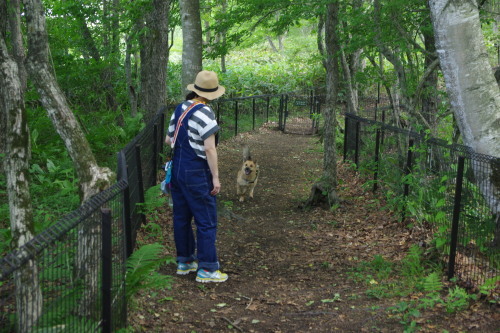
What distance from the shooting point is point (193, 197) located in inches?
216

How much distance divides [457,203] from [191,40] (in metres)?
5.80

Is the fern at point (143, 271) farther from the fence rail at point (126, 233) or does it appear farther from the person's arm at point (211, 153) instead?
the person's arm at point (211, 153)

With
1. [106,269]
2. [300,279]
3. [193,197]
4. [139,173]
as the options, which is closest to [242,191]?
[139,173]

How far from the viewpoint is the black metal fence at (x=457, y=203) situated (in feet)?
16.8

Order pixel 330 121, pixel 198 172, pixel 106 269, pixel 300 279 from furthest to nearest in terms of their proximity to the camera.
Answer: pixel 330 121 < pixel 300 279 < pixel 198 172 < pixel 106 269

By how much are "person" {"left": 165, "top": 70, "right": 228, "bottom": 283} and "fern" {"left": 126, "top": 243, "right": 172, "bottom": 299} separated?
0.85 meters

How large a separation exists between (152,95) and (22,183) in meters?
7.29

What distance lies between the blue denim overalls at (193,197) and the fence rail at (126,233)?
525mm

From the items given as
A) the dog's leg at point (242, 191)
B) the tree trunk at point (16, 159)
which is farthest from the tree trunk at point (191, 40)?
the tree trunk at point (16, 159)

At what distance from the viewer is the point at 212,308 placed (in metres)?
5.00

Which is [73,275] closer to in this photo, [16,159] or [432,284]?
[16,159]

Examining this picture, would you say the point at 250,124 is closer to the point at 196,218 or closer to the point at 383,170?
the point at 383,170

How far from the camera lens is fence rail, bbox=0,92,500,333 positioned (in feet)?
9.21

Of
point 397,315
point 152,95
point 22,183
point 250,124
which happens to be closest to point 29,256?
point 22,183
